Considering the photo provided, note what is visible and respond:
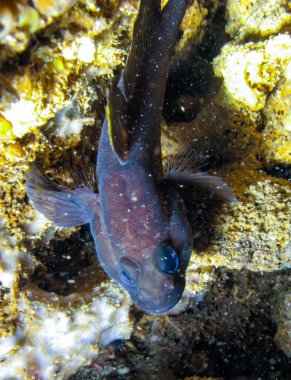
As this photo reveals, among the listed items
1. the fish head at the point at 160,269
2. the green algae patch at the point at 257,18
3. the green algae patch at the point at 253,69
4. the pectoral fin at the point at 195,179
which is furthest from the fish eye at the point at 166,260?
the green algae patch at the point at 257,18

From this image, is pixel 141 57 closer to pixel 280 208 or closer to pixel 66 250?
pixel 280 208

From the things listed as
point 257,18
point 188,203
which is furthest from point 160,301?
point 257,18

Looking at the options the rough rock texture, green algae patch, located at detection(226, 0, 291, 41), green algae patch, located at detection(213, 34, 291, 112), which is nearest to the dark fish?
the rough rock texture

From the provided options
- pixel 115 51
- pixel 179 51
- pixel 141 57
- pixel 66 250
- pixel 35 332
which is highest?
pixel 179 51

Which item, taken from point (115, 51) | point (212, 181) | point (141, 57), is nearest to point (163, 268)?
point (212, 181)

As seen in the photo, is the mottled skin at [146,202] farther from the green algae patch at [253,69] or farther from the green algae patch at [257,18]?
the green algae patch at [257,18]
